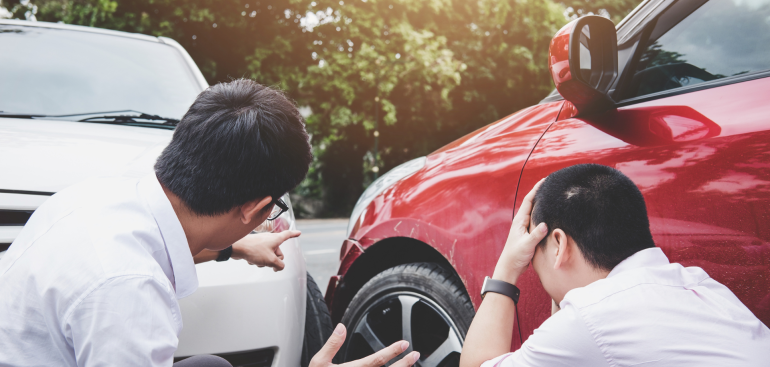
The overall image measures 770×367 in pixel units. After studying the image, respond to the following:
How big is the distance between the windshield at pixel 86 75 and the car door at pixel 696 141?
1912 millimetres

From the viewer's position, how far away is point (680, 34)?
1.68 meters

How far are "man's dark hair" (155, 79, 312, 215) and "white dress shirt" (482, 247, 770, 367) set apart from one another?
723mm

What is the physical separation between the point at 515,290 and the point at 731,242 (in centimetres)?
54

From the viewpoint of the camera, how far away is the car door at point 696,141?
1315 mm

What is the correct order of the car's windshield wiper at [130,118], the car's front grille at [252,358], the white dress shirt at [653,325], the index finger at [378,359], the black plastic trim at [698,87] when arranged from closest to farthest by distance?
1. the white dress shirt at [653,325]
2. the index finger at [378,359]
3. the black plastic trim at [698,87]
4. the car's front grille at [252,358]
5. the car's windshield wiper at [130,118]

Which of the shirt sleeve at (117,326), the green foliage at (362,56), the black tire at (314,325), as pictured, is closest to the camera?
the shirt sleeve at (117,326)

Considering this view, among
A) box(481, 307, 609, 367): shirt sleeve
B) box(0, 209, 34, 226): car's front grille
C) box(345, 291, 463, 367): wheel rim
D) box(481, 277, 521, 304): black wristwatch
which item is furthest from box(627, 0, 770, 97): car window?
box(0, 209, 34, 226): car's front grille

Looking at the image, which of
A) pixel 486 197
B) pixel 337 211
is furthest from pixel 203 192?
pixel 337 211

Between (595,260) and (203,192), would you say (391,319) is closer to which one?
(595,260)

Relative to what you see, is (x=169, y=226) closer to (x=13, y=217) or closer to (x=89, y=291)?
(x=89, y=291)

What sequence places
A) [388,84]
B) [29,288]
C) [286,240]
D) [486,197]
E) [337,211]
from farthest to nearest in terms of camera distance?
1. [337,211]
2. [388,84]
3. [286,240]
4. [486,197]
5. [29,288]

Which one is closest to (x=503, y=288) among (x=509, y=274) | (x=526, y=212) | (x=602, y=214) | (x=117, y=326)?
(x=509, y=274)

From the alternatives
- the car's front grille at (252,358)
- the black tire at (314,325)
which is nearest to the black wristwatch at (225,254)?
the car's front grille at (252,358)

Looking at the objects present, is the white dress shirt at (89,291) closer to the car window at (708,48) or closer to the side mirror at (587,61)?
the side mirror at (587,61)
